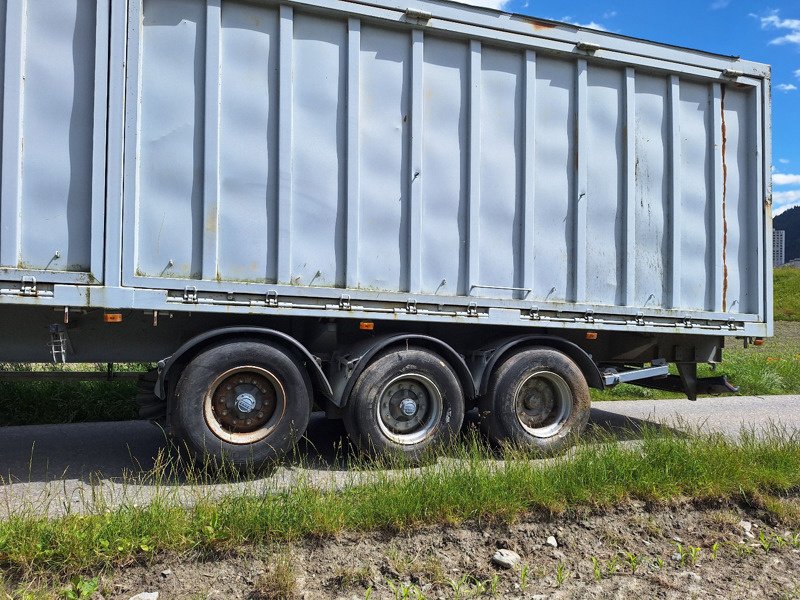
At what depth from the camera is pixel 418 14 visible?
5262 mm

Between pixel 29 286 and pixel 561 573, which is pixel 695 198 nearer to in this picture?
pixel 561 573

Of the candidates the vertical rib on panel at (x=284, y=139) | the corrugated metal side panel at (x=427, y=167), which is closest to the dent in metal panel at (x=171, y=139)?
the corrugated metal side panel at (x=427, y=167)

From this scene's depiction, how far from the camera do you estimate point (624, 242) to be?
610cm

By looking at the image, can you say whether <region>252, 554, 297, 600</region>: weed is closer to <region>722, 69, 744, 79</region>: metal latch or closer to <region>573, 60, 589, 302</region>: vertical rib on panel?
<region>573, 60, 589, 302</region>: vertical rib on panel

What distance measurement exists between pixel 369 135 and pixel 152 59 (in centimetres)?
174

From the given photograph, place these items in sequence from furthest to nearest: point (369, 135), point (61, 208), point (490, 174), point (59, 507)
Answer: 1. point (490, 174)
2. point (369, 135)
3. point (61, 208)
4. point (59, 507)

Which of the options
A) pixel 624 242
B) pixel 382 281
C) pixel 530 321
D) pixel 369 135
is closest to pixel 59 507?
pixel 382 281

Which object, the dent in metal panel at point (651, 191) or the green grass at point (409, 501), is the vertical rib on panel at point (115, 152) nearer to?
the green grass at point (409, 501)

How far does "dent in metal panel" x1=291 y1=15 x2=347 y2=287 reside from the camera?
5.07m

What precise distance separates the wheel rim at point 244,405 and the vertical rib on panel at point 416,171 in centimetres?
143

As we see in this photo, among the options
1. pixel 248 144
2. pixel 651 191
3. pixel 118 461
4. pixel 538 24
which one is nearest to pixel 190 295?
pixel 248 144

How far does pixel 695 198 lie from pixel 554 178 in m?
1.65

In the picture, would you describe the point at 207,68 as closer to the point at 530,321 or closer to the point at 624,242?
the point at 530,321

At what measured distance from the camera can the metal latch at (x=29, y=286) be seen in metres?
4.33
